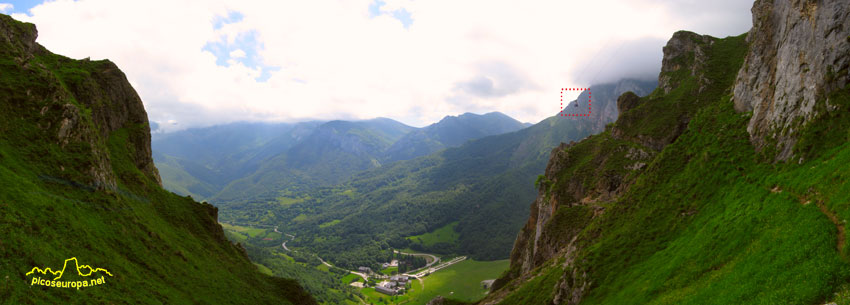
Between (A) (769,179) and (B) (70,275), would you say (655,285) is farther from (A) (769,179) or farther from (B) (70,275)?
(B) (70,275)

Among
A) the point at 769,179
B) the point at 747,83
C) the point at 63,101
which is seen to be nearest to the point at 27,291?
the point at 63,101

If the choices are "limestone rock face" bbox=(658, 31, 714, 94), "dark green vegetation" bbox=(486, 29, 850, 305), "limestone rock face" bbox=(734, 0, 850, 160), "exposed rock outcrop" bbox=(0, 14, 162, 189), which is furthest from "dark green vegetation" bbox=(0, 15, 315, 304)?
"limestone rock face" bbox=(658, 31, 714, 94)

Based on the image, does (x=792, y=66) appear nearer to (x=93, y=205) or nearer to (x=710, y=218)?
(x=710, y=218)

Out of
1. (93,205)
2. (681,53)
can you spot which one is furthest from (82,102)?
(681,53)

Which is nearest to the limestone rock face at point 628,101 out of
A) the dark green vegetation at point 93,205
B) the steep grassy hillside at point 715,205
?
the steep grassy hillside at point 715,205

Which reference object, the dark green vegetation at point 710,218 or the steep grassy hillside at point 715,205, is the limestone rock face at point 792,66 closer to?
the steep grassy hillside at point 715,205

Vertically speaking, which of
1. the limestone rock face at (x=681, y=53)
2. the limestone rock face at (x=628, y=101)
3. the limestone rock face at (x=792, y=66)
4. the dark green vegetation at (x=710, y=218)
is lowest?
the dark green vegetation at (x=710, y=218)
